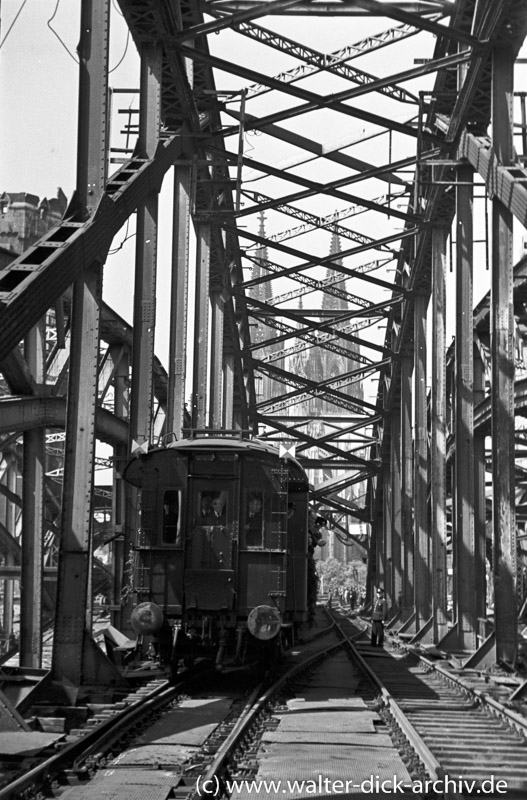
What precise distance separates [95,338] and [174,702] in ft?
14.3

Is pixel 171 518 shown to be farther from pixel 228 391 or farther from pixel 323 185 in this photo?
pixel 228 391

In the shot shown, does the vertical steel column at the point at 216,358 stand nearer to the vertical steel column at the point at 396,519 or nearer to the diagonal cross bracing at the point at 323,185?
the diagonal cross bracing at the point at 323,185

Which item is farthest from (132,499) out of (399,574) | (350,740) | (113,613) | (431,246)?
(399,574)

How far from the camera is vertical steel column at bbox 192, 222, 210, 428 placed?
2670cm

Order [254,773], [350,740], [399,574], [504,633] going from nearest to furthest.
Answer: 1. [254,773]
2. [350,740]
3. [504,633]
4. [399,574]

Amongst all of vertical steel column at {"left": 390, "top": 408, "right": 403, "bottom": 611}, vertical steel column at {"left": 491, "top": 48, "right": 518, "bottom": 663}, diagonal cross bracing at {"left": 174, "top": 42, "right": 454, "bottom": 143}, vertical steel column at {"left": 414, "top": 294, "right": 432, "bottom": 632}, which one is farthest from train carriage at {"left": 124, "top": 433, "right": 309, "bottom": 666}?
vertical steel column at {"left": 390, "top": 408, "right": 403, "bottom": 611}

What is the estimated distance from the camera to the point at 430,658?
827 inches

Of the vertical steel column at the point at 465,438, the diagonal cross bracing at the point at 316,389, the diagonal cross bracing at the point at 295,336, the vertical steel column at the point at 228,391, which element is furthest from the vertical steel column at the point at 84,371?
the diagonal cross bracing at the point at 316,389

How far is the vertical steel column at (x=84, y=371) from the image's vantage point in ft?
40.3

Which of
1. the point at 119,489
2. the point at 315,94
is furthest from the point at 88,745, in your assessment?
the point at 315,94

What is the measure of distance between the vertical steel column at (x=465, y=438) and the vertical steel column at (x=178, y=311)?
5550 millimetres

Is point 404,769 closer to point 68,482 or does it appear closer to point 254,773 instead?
point 254,773

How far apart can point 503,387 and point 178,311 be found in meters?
7.32

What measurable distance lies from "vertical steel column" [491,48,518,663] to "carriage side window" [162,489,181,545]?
5649 mm
